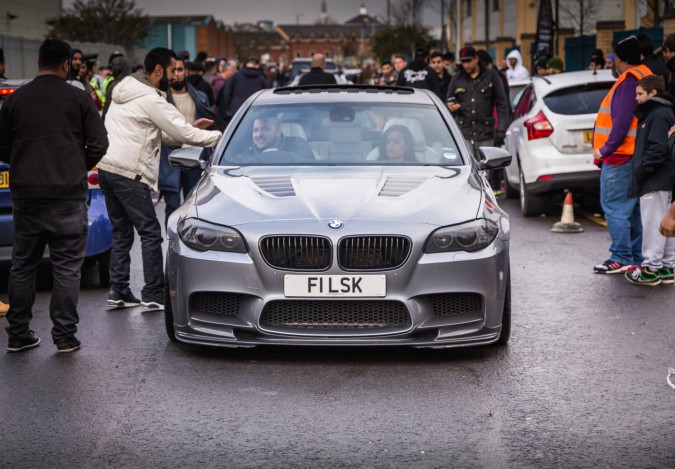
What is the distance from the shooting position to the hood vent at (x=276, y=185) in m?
7.15

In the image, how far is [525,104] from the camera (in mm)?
15680

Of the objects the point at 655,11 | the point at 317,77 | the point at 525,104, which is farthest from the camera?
the point at 655,11

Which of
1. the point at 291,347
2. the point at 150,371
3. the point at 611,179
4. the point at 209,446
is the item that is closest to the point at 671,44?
the point at 611,179

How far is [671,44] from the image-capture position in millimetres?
11695

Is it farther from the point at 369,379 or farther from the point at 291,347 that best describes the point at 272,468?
the point at 291,347

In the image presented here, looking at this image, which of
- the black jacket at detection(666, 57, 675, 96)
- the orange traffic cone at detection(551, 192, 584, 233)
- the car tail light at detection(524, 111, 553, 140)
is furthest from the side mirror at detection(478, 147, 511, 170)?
the car tail light at detection(524, 111, 553, 140)

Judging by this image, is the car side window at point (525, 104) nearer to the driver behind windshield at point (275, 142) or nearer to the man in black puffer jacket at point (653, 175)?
the man in black puffer jacket at point (653, 175)

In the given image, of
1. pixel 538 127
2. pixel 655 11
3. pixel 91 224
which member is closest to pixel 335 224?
pixel 91 224

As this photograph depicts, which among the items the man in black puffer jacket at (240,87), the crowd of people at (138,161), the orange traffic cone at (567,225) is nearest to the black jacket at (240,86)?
the man in black puffer jacket at (240,87)

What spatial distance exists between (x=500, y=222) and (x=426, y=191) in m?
0.47

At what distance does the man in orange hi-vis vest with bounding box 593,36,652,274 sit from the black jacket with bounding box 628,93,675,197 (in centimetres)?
24

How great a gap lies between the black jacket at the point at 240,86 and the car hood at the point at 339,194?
39.8 feet

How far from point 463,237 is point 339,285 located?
764mm

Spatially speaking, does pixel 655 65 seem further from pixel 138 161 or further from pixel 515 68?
pixel 515 68
